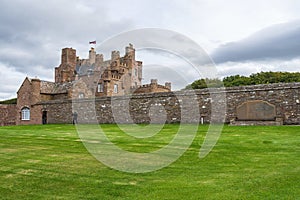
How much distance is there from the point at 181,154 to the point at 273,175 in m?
3.23

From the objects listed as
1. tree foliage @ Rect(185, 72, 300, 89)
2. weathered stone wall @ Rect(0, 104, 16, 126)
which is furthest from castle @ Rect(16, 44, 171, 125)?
tree foliage @ Rect(185, 72, 300, 89)

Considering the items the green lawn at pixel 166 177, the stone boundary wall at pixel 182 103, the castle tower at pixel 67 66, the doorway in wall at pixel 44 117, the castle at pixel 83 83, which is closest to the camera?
the green lawn at pixel 166 177

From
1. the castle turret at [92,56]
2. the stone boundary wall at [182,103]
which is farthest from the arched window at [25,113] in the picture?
the castle turret at [92,56]

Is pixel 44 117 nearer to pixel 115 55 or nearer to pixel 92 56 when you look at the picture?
pixel 115 55

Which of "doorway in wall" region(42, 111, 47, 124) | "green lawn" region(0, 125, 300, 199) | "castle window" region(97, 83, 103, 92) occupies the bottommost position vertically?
"green lawn" region(0, 125, 300, 199)

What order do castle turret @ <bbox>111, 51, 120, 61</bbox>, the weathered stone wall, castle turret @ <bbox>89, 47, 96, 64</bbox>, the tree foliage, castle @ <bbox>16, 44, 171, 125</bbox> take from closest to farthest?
castle @ <bbox>16, 44, 171, 125</bbox> < the weathered stone wall < the tree foliage < castle turret @ <bbox>111, 51, 120, 61</bbox> < castle turret @ <bbox>89, 47, 96, 64</bbox>

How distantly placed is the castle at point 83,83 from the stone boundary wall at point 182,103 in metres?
7.53

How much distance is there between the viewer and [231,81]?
194 feet

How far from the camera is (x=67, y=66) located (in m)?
54.9

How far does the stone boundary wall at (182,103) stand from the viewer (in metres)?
18.4

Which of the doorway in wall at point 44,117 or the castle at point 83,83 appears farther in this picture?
the castle at point 83,83

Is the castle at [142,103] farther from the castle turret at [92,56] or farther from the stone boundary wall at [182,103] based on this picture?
the castle turret at [92,56]

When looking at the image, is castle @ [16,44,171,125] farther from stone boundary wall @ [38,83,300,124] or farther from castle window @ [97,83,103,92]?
stone boundary wall @ [38,83,300,124]

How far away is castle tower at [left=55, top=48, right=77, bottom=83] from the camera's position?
53.8 m
